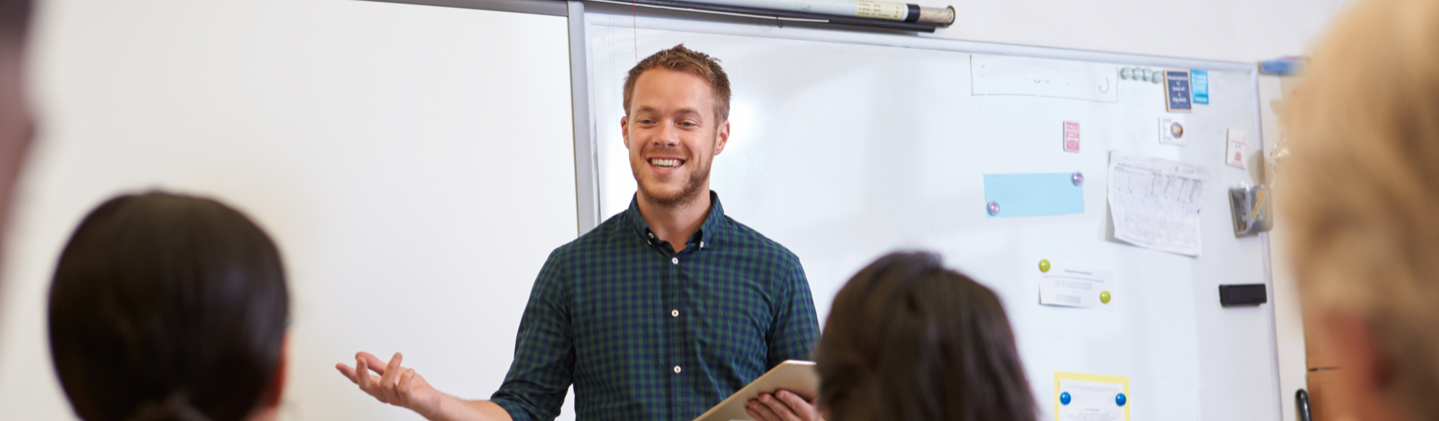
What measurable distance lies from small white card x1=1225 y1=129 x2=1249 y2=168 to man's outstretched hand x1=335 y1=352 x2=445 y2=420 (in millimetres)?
2507

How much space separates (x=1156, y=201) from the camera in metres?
2.73

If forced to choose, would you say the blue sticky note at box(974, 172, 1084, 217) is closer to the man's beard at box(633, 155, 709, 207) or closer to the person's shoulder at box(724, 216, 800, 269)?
the person's shoulder at box(724, 216, 800, 269)

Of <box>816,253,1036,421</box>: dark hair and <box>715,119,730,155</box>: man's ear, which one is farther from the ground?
<box>715,119,730,155</box>: man's ear

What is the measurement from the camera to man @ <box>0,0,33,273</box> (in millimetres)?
1754

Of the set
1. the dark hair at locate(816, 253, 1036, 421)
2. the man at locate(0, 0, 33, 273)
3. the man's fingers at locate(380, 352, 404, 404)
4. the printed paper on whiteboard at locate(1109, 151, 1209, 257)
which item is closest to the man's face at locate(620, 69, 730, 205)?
the man's fingers at locate(380, 352, 404, 404)

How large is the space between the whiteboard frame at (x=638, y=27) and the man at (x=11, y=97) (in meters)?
0.69

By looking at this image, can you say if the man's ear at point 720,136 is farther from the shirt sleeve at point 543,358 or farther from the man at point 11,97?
the man at point 11,97

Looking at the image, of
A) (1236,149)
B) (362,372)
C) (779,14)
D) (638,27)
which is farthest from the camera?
(1236,149)

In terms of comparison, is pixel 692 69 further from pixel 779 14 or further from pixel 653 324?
pixel 779 14

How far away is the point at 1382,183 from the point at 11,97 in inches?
85.2

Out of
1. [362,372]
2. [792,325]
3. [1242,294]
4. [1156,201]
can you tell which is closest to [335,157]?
[362,372]

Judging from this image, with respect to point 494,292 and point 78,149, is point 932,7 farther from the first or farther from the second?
point 78,149

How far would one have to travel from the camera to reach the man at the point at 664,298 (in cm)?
167

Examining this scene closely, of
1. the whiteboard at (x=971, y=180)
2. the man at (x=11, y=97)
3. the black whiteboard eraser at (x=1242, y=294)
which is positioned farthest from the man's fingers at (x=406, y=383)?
the black whiteboard eraser at (x=1242, y=294)
